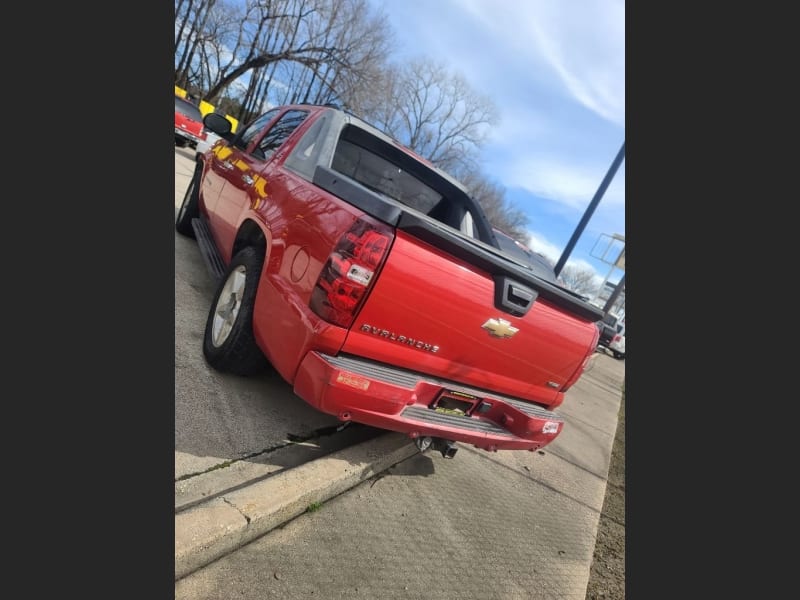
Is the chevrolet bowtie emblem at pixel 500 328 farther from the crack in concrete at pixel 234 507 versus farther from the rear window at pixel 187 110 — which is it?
the rear window at pixel 187 110

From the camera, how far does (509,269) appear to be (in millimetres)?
2539

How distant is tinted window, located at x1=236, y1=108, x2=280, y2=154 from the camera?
4.55 meters

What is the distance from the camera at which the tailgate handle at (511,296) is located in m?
2.55

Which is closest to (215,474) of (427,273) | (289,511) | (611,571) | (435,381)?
(289,511)

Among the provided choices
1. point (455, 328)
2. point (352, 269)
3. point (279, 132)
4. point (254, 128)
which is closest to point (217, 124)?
point (254, 128)

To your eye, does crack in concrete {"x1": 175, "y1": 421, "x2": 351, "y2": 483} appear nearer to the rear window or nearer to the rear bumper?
the rear bumper

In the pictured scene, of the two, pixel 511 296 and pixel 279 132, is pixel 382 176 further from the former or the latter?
pixel 511 296

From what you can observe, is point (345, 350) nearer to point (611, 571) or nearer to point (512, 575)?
point (512, 575)

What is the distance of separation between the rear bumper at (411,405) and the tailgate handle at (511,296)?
56cm

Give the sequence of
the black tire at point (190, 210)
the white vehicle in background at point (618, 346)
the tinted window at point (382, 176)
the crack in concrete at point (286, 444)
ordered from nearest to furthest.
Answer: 1. the crack in concrete at point (286, 444)
2. the tinted window at point (382, 176)
3. the black tire at point (190, 210)
4. the white vehicle in background at point (618, 346)

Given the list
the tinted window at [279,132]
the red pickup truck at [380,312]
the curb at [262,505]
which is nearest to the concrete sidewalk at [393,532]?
the curb at [262,505]

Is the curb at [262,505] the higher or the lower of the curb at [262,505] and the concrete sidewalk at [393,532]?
the higher

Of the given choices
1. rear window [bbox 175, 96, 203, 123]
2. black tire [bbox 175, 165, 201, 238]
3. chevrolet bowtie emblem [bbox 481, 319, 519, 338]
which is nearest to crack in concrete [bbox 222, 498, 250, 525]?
chevrolet bowtie emblem [bbox 481, 319, 519, 338]

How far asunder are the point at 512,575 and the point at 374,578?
3.17 feet
